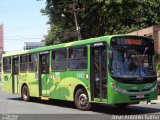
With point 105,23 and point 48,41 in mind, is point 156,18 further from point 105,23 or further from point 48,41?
point 48,41

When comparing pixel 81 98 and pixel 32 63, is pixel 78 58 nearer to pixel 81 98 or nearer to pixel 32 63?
pixel 81 98

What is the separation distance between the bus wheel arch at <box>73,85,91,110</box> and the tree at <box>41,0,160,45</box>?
59.2 feet

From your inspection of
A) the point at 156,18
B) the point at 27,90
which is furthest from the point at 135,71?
the point at 156,18

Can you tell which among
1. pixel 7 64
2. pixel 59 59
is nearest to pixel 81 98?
pixel 59 59

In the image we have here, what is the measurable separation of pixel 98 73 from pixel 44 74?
512 cm

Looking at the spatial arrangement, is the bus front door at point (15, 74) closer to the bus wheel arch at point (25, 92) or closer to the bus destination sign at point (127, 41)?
the bus wheel arch at point (25, 92)

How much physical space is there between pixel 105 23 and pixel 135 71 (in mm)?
26159

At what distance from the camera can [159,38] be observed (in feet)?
120

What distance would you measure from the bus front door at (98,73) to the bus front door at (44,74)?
433 centimetres

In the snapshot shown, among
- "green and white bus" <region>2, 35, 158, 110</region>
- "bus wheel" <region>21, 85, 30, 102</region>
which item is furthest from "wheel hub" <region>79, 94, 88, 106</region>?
"bus wheel" <region>21, 85, 30, 102</region>

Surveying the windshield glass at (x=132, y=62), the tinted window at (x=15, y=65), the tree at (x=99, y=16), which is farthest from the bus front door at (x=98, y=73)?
the tree at (x=99, y=16)

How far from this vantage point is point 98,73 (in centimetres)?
1597

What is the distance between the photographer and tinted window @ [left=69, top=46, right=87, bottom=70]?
1688cm

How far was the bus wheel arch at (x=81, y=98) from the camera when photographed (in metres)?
16.6
